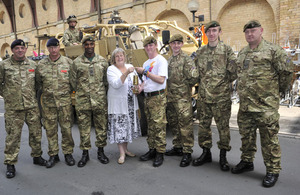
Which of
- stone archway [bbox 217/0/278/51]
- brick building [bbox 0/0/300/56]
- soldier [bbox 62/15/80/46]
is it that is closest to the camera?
soldier [bbox 62/15/80/46]

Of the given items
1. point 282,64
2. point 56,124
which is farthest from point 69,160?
point 282,64

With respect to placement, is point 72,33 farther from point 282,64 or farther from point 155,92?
point 282,64

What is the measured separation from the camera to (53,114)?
3.60 m

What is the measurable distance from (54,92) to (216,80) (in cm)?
212

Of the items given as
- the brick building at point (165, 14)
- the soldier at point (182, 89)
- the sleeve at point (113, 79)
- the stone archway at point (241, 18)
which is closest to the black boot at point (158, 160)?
the soldier at point (182, 89)

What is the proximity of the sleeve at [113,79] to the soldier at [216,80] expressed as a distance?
1.05 m

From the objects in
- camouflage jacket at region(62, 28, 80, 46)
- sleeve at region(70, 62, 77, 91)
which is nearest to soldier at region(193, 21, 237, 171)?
sleeve at region(70, 62, 77, 91)

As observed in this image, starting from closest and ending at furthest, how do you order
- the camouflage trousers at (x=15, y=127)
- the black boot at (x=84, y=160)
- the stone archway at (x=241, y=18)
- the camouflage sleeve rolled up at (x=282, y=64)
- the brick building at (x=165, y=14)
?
1. the camouflage sleeve rolled up at (x=282, y=64)
2. the camouflage trousers at (x=15, y=127)
3. the black boot at (x=84, y=160)
4. the brick building at (x=165, y=14)
5. the stone archway at (x=241, y=18)

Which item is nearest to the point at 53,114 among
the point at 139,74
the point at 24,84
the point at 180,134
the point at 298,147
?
the point at 24,84

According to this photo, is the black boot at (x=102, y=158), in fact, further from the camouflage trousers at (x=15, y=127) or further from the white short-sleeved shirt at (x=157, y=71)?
the white short-sleeved shirt at (x=157, y=71)

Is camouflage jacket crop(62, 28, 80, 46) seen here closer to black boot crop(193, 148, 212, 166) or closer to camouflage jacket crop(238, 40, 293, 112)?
black boot crop(193, 148, 212, 166)

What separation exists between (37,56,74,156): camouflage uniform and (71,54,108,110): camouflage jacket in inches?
5.2

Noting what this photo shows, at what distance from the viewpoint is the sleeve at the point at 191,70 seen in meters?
3.34

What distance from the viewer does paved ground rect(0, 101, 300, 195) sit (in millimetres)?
2854
